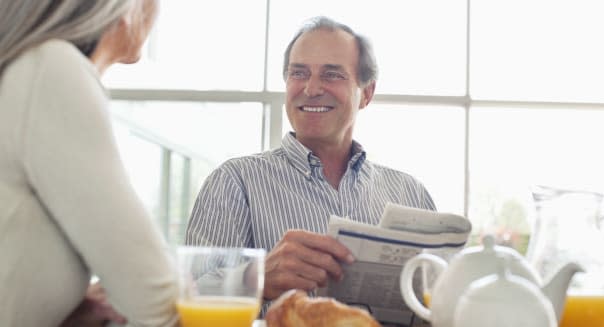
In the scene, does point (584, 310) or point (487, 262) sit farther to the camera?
point (584, 310)

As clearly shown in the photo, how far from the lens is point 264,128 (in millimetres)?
3980

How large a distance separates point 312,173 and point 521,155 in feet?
6.16

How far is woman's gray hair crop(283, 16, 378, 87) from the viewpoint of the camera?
267cm

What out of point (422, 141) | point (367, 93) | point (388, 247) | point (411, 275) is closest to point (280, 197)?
point (367, 93)

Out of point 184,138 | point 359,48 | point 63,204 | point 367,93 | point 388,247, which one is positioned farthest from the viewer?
point 184,138

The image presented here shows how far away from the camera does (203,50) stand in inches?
162

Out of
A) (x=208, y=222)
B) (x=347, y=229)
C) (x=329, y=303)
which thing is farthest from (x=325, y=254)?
(x=208, y=222)

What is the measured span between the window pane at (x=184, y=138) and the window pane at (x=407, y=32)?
1.21 feet

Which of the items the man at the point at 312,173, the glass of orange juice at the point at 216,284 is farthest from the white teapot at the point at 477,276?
the man at the point at 312,173

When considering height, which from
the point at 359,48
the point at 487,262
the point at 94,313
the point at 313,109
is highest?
the point at 359,48

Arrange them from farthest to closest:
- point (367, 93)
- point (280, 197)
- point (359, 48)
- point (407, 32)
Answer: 1. point (407, 32)
2. point (367, 93)
3. point (359, 48)
4. point (280, 197)

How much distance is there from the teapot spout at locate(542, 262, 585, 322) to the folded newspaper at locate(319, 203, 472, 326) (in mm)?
416

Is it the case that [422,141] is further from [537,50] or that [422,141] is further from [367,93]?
[367,93]

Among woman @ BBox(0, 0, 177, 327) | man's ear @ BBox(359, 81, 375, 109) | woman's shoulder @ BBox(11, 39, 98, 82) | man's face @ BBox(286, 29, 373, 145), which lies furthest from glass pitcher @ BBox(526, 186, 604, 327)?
man's ear @ BBox(359, 81, 375, 109)
